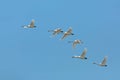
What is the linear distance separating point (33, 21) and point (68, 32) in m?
7.49

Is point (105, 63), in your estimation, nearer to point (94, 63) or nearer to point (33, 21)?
point (94, 63)

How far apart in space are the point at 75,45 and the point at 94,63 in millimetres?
4980

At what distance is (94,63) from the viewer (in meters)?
126

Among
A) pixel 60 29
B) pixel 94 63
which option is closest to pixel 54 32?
pixel 60 29

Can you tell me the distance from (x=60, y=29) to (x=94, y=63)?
9.42 metres

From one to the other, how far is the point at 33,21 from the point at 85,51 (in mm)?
13133

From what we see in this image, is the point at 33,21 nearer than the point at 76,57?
Yes

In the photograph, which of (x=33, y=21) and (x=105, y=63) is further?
(x=105, y=63)

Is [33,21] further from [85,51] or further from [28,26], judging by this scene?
[85,51]

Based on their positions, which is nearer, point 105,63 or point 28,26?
point 28,26

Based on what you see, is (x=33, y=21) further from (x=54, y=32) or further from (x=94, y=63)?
(x=94, y=63)

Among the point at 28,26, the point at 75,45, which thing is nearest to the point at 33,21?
the point at 28,26

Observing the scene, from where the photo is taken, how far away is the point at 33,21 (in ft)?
393

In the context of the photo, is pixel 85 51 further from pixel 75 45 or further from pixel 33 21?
pixel 33 21
